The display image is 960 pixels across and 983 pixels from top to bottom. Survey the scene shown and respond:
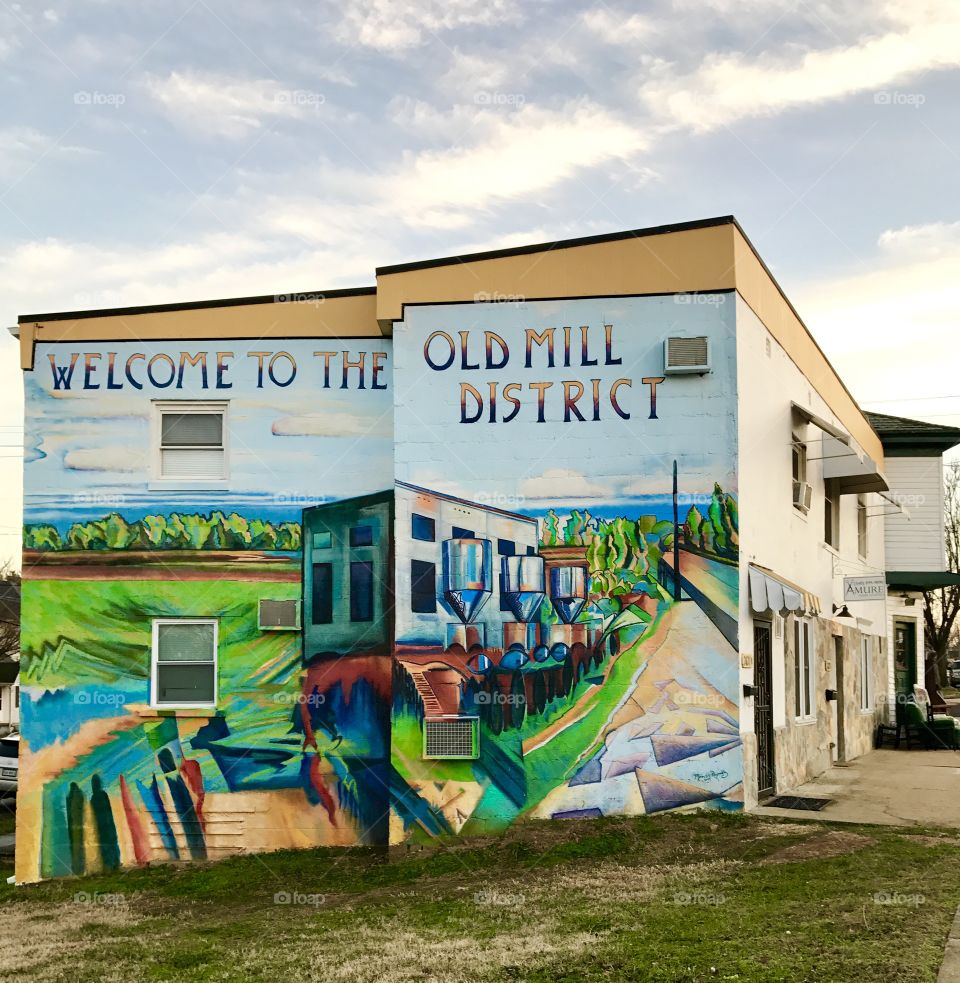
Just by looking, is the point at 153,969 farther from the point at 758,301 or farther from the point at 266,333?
the point at 758,301

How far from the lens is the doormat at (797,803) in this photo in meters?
13.7

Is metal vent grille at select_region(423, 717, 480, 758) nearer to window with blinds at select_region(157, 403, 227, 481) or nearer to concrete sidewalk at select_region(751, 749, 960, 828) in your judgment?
concrete sidewalk at select_region(751, 749, 960, 828)

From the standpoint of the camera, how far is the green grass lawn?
310 inches

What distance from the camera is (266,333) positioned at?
15.2 metres

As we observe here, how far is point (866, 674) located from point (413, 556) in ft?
45.5

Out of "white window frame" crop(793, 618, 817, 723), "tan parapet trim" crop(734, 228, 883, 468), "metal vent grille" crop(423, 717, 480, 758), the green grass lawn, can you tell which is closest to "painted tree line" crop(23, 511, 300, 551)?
"metal vent grille" crop(423, 717, 480, 758)

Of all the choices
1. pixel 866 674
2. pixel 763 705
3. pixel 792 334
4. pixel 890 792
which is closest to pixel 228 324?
pixel 792 334

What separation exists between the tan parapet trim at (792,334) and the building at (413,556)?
0.11 meters

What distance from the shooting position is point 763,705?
14.7m

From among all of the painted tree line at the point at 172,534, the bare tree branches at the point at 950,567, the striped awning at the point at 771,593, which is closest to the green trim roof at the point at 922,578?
the striped awning at the point at 771,593

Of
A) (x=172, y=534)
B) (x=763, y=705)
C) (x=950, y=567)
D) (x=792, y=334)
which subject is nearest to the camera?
(x=763, y=705)

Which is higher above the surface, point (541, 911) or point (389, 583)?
point (389, 583)
